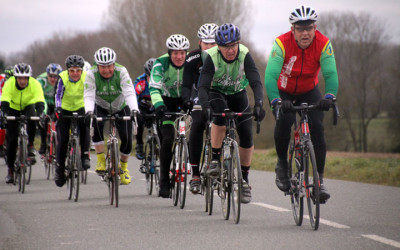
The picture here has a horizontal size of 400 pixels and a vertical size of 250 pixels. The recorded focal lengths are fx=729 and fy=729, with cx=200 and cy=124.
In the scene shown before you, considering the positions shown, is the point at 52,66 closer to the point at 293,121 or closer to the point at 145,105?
the point at 145,105

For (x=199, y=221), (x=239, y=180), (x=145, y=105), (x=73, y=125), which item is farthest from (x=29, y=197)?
(x=239, y=180)

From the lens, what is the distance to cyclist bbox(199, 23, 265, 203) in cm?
780

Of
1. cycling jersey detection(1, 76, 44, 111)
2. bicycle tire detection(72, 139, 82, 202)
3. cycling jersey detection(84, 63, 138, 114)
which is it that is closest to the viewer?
cycling jersey detection(84, 63, 138, 114)

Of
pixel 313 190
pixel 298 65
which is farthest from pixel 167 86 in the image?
pixel 313 190

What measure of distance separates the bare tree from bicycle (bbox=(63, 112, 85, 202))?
42753mm

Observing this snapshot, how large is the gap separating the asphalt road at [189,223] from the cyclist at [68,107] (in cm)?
56

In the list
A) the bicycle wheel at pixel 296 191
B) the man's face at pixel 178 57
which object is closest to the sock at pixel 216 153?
the bicycle wheel at pixel 296 191

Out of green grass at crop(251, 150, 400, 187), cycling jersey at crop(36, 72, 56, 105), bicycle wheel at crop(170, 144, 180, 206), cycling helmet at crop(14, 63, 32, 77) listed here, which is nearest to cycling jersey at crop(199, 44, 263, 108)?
bicycle wheel at crop(170, 144, 180, 206)

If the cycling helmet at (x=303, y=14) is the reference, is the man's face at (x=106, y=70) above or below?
below

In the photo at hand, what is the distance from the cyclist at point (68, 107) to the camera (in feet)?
36.6

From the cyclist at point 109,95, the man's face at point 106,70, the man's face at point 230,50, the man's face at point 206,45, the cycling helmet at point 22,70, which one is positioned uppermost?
the man's face at point 206,45

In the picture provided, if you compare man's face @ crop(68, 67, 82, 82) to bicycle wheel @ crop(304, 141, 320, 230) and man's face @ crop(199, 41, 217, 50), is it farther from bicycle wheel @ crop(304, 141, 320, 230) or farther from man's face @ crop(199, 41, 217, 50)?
bicycle wheel @ crop(304, 141, 320, 230)

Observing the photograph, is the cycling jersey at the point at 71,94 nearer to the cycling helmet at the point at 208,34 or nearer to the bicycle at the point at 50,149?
the bicycle at the point at 50,149

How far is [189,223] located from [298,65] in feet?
6.68
